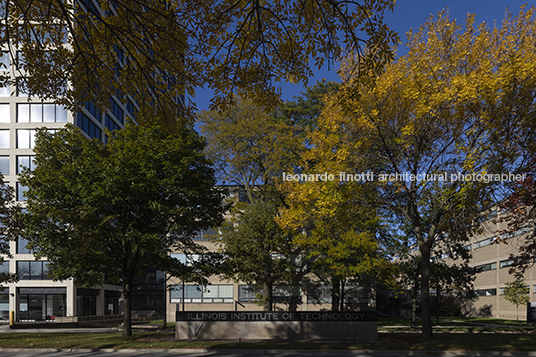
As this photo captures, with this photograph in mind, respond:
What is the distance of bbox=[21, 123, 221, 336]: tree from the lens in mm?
19375

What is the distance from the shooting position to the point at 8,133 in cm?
4547

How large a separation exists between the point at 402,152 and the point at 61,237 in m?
15.4

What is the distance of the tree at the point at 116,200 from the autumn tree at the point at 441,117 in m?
7.20

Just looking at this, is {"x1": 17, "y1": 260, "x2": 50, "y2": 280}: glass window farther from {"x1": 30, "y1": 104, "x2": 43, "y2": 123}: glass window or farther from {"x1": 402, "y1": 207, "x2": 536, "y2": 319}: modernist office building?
{"x1": 402, "y1": 207, "x2": 536, "y2": 319}: modernist office building

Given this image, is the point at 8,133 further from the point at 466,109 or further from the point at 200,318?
the point at 466,109

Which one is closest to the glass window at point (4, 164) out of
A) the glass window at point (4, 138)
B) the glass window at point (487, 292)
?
the glass window at point (4, 138)

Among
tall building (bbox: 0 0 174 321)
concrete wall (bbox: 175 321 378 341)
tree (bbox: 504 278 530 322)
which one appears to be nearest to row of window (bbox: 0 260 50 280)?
tall building (bbox: 0 0 174 321)

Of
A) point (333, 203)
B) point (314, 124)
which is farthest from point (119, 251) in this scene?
point (314, 124)

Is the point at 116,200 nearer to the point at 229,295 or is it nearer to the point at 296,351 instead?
the point at 296,351

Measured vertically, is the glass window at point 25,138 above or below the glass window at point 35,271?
above

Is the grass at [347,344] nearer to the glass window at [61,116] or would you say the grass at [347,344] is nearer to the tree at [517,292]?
the tree at [517,292]

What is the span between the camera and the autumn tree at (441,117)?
50.5ft

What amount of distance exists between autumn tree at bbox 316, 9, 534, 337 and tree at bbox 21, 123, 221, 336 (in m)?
7.20

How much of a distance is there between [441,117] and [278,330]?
11.3 m
